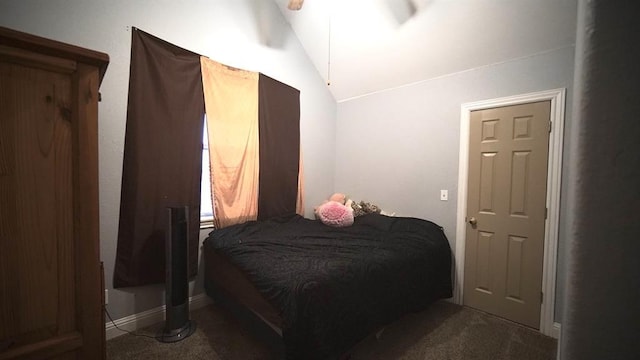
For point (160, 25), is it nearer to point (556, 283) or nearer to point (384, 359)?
point (384, 359)

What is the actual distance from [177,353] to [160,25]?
8.40 feet

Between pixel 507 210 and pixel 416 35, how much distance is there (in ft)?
6.20

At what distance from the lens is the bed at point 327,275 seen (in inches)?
52.8

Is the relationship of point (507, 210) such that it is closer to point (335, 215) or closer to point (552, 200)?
point (552, 200)

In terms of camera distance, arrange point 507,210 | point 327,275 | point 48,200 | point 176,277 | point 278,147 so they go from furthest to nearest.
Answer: point 278,147 → point 507,210 → point 176,277 → point 327,275 → point 48,200

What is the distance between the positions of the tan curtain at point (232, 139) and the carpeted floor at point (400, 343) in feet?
3.04

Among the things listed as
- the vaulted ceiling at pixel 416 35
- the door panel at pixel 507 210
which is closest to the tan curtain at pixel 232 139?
Answer: the vaulted ceiling at pixel 416 35

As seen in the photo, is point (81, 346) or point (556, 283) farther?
point (556, 283)

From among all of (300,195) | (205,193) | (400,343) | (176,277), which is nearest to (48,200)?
(176,277)

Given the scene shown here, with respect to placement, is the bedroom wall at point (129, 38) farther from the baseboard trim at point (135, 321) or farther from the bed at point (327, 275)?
the bed at point (327, 275)

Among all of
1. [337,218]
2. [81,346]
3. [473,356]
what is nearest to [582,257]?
[81,346]

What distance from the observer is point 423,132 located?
2.73 metres

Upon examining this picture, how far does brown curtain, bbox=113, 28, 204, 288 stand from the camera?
6.23 ft

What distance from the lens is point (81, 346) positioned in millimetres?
702
